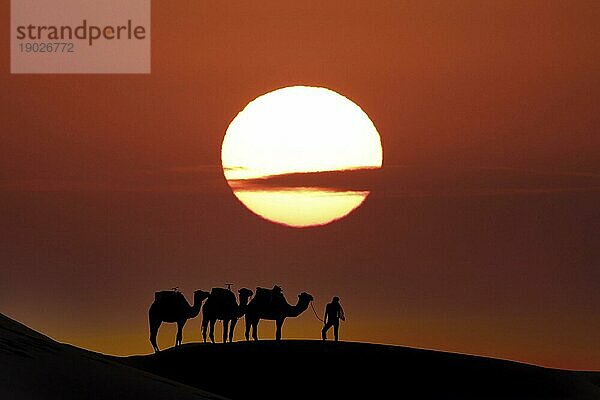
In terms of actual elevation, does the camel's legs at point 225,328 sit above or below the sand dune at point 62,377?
above

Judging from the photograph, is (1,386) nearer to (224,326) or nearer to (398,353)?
(224,326)

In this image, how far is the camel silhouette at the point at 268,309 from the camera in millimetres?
38312

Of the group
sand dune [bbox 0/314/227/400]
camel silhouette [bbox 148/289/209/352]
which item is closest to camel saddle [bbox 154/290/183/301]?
camel silhouette [bbox 148/289/209/352]

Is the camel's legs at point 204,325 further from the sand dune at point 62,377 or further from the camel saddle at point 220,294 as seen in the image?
the sand dune at point 62,377

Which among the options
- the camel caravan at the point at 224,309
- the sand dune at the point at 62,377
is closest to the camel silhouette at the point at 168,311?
the camel caravan at the point at 224,309

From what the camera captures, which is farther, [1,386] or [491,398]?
[491,398]

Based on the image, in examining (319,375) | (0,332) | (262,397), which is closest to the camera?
(0,332)

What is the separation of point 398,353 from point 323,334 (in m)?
3.78

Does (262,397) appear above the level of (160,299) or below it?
below

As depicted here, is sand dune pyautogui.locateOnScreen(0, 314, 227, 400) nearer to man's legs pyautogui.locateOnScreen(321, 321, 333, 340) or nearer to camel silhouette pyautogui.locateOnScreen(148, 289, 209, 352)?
camel silhouette pyautogui.locateOnScreen(148, 289, 209, 352)

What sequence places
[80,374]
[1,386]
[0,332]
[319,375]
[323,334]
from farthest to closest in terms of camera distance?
1. [323,334]
2. [319,375]
3. [0,332]
4. [80,374]
5. [1,386]

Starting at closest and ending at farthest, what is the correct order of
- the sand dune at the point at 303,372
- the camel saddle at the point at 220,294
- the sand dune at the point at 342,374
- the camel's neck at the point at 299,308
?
1. the sand dune at the point at 303,372
2. the sand dune at the point at 342,374
3. the camel saddle at the point at 220,294
4. the camel's neck at the point at 299,308

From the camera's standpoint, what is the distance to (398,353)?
4250 cm

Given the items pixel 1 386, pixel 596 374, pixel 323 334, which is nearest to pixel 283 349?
pixel 323 334
